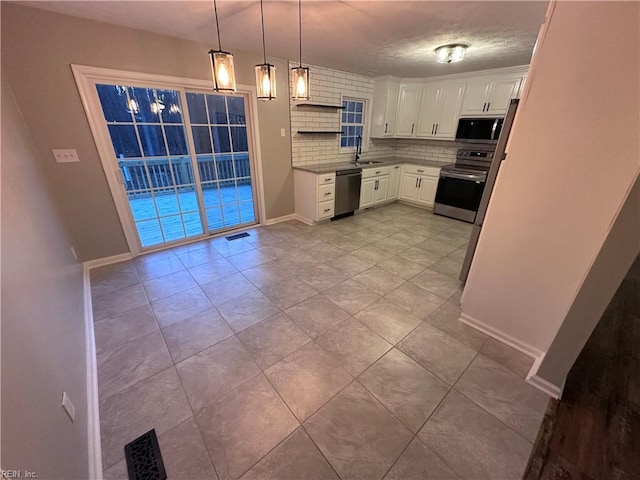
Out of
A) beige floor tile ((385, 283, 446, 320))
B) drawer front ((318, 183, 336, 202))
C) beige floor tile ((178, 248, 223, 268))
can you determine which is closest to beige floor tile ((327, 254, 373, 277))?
beige floor tile ((385, 283, 446, 320))

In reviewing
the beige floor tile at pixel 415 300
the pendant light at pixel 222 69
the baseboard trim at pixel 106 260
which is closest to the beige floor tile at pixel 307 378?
the beige floor tile at pixel 415 300

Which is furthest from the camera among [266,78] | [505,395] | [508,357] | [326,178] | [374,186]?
[374,186]

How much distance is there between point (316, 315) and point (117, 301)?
182 cm

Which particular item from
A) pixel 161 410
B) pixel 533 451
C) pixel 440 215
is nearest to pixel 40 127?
pixel 161 410

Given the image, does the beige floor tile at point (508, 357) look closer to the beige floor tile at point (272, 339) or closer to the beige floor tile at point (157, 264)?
the beige floor tile at point (272, 339)

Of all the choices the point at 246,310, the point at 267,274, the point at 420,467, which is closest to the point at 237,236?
the point at 267,274

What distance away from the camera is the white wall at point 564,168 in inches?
49.0

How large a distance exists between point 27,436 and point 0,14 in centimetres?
305

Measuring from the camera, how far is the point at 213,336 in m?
1.97

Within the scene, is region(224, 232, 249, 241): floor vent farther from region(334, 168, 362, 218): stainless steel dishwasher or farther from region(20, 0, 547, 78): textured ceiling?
region(20, 0, 547, 78): textured ceiling

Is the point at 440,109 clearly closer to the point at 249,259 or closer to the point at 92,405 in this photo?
the point at 249,259

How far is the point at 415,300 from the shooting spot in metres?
2.40

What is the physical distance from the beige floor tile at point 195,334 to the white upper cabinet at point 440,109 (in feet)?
15.5

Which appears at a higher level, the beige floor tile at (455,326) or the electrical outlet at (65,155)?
the electrical outlet at (65,155)
